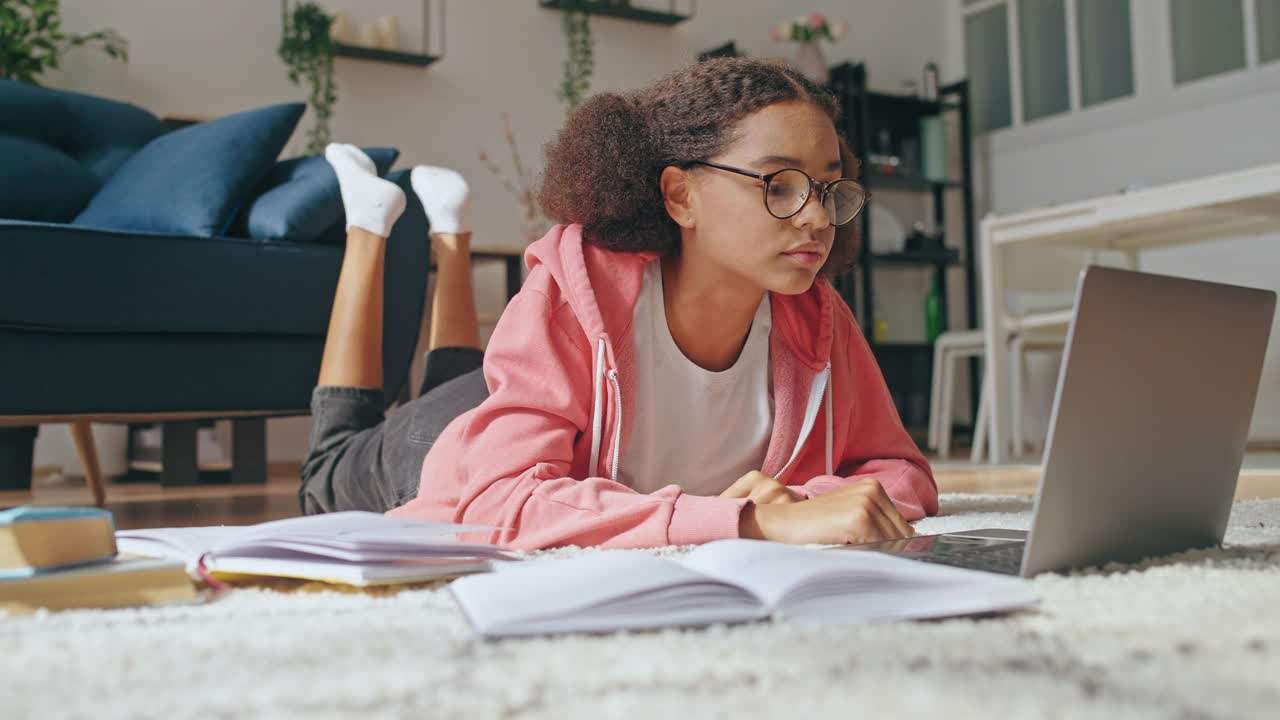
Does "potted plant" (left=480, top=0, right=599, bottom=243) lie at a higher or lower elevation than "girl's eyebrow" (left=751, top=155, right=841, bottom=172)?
higher

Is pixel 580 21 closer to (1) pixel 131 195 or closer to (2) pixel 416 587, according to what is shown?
(1) pixel 131 195

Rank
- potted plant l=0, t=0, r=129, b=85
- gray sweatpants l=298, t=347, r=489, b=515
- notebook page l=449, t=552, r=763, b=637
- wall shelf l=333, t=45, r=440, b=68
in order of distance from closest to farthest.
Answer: notebook page l=449, t=552, r=763, b=637 → gray sweatpants l=298, t=347, r=489, b=515 → potted plant l=0, t=0, r=129, b=85 → wall shelf l=333, t=45, r=440, b=68

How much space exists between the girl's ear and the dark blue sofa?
41.6 inches

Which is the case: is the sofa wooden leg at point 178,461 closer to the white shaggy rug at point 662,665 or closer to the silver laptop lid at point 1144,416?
the white shaggy rug at point 662,665

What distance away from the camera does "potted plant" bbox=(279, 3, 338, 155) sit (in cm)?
449

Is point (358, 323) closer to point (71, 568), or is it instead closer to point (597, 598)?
point (71, 568)

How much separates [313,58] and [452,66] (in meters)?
0.66

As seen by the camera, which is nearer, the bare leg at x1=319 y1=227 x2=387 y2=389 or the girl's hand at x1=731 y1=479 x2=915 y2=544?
the girl's hand at x1=731 y1=479 x2=915 y2=544

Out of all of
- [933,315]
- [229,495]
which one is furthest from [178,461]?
[933,315]

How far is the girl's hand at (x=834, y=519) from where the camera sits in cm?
104

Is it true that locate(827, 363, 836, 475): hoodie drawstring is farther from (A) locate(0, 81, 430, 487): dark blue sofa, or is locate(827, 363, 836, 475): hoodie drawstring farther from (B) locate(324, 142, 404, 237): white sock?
(A) locate(0, 81, 430, 487): dark blue sofa

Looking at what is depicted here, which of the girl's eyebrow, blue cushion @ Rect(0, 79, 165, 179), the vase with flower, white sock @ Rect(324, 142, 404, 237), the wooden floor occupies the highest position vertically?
the vase with flower

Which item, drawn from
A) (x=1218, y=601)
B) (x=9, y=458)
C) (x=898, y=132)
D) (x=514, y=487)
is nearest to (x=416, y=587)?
(x=514, y=487)

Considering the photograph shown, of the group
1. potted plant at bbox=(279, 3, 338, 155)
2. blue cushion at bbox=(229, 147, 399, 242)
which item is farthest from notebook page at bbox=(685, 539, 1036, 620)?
potted plant at bbox=(279, 3, 338, 155)
